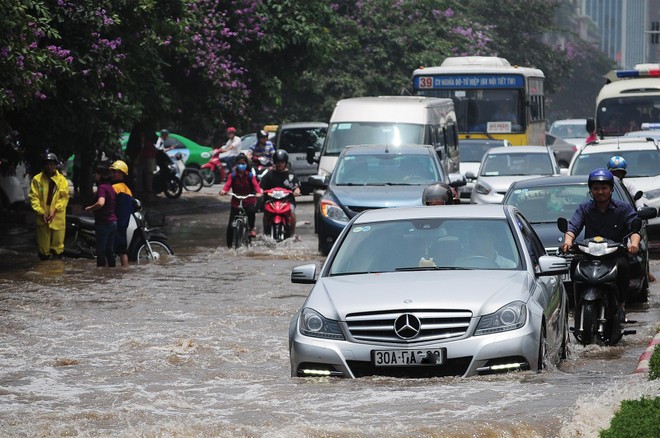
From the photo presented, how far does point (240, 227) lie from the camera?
2262cm

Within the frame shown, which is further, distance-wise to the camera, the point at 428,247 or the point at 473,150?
the point at 473,150

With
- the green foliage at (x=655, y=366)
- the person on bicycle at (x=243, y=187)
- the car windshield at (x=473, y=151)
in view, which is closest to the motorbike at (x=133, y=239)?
the person on bicycle at (x=243, y=187)

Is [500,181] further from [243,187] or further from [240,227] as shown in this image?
[240,227]

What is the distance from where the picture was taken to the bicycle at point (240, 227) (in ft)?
74.1

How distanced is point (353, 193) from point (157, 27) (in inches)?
236

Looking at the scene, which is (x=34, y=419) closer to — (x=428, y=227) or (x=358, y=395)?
(x=358, y=395)

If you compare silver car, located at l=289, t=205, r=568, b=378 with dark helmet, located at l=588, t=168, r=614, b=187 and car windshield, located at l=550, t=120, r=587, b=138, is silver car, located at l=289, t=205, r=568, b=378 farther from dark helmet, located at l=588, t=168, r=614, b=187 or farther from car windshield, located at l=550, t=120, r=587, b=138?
car windshield, located at l=550, t=120, r=587, b=138

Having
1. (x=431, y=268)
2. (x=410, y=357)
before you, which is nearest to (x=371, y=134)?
(x=431, y=268)

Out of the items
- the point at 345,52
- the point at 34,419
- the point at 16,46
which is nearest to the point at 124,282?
the point at 16,46

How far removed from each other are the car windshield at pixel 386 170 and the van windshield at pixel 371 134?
382 cm

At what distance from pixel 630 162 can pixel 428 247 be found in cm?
1197

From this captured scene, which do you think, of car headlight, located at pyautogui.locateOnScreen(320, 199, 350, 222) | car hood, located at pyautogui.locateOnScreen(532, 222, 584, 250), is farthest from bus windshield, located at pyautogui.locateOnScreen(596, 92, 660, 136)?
car hood, located at pyautogui.locateOnScreen(532, 222, 584, 250)

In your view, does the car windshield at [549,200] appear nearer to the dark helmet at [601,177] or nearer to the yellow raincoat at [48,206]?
the dark helmet at [601,177]

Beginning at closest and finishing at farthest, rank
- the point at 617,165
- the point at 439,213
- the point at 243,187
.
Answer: the point at 439,213, the point at 617,165, the point at 243,187
